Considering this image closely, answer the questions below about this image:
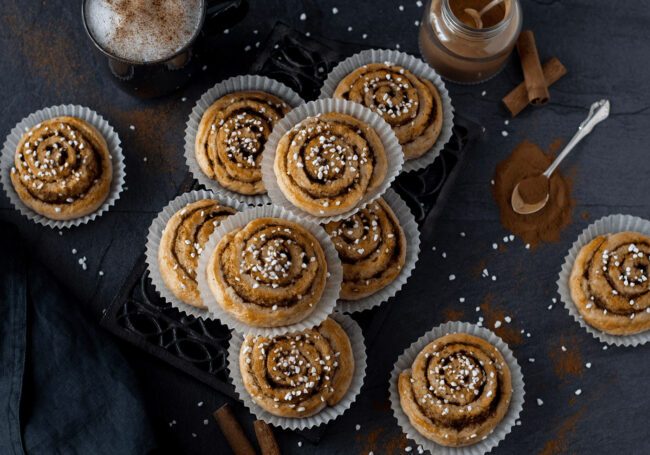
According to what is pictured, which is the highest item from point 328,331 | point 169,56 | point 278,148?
point 169,56

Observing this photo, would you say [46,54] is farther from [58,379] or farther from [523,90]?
[523,90]

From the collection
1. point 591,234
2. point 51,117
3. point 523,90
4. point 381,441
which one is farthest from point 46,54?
point 591,234

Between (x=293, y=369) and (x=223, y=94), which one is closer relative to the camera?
(x=293, y=369)

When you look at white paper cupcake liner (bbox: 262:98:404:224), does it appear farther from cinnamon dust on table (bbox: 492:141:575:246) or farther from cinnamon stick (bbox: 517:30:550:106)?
cinnamon stick (bbox: 517:30:550:106)

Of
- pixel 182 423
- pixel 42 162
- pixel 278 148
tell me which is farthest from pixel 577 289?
pixel 42 162

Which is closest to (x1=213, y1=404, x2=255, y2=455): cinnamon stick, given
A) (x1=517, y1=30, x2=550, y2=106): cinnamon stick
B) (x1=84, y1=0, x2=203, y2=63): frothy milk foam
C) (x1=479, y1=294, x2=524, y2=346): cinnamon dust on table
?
(x1=479, y1=294, x2=524, y2=346): cinnamon dust on table

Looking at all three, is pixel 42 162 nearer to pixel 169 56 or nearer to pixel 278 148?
pixel 169 56
